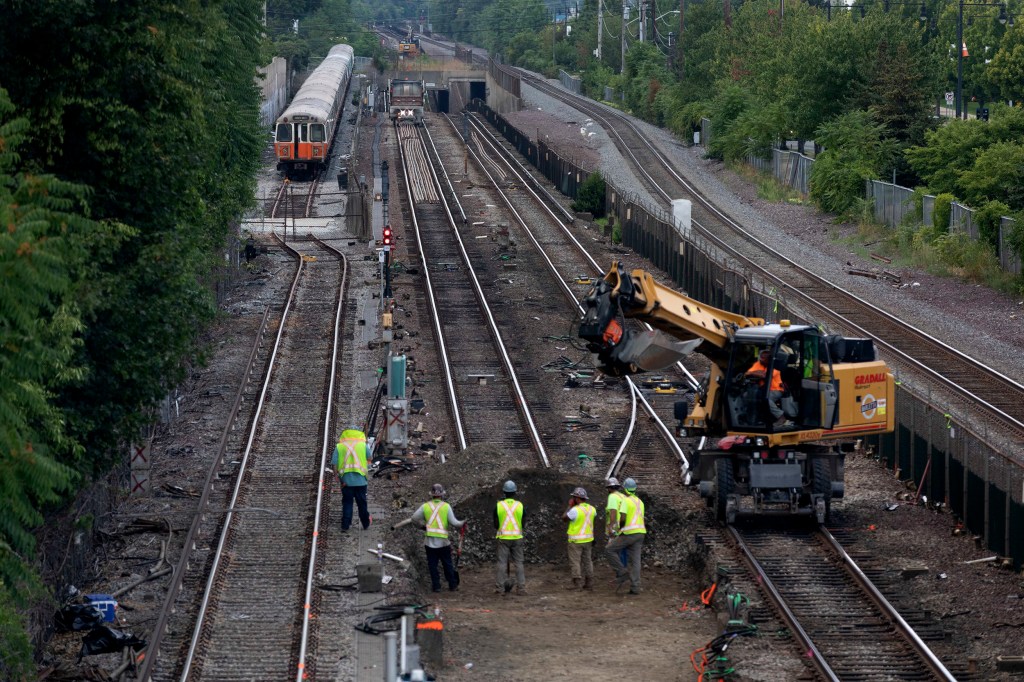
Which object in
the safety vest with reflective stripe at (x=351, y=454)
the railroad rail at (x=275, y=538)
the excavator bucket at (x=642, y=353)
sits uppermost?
the excavator bucket at (x=642, y=353)

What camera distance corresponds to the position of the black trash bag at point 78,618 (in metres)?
14.9

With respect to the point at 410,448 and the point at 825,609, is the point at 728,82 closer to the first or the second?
the point at 410,448

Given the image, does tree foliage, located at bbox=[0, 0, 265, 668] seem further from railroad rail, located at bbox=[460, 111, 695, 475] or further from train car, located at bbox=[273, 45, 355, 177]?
train car, located at bbox=[273, 45, 355, 177]

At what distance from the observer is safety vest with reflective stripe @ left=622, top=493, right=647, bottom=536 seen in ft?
53.7

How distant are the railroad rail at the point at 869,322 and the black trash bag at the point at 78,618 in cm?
1533

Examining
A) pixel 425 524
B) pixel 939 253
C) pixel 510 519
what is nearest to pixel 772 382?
pixel 510 519

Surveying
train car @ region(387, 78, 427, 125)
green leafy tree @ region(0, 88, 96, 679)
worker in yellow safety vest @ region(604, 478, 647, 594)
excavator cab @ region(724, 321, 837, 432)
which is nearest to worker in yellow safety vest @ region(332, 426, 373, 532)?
worker in yellow safety vest @ region(604, 478, 647, 594)

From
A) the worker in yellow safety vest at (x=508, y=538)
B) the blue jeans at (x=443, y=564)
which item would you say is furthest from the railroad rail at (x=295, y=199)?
the worker in yellow safety vest at (x=508, y=538)

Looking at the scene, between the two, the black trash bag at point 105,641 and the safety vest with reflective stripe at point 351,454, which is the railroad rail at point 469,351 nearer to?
the safety vest with reflective stripe at point 351,454

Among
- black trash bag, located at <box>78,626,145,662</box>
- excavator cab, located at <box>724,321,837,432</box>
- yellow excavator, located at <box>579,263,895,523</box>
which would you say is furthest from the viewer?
excavator cab, located at <box>724,321,837,432</box>

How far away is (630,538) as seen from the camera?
16562 mm

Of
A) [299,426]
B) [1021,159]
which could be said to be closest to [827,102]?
[1021,159]

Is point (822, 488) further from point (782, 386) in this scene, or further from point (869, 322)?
point (869, 322)

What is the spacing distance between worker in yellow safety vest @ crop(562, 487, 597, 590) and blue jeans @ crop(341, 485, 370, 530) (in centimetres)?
292
